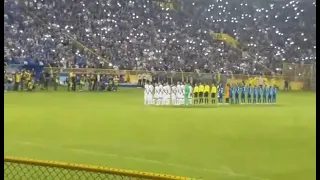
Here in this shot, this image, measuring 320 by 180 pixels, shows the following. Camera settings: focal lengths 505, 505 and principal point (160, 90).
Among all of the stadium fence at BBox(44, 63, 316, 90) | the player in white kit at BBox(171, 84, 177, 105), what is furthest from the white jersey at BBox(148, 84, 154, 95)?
the player in white kit at BBox(171, 84, 177, 105)

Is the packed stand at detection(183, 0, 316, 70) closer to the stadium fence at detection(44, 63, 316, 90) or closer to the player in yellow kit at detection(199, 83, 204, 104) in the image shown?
the stadium fence at detection(44, 63, 316, 90)

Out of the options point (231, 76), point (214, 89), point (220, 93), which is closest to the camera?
point (231, 76)

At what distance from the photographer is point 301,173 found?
2756 millimetres

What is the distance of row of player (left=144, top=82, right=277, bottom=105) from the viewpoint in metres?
4.68

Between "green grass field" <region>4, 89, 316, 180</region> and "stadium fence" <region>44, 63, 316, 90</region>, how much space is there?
152 mm

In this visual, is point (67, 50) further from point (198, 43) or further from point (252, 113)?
point (252, 113)

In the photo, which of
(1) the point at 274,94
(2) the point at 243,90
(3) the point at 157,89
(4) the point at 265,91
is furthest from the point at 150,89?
(1) the point at 274,94

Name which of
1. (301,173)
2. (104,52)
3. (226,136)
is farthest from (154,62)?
(301,173)

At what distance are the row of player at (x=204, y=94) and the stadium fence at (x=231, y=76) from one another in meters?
0.07

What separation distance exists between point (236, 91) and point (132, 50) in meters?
1.08

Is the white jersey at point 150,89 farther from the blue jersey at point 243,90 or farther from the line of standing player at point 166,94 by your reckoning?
the blue jersey at point 243,90

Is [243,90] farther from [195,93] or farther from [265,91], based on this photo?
[195,93]

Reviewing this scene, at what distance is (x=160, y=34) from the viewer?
14.5 feet

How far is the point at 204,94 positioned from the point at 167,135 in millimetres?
1033
